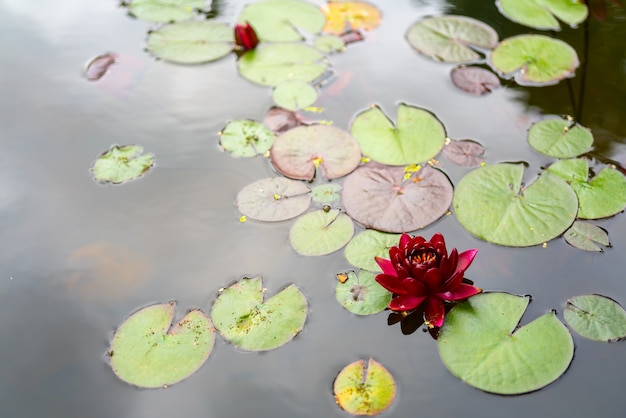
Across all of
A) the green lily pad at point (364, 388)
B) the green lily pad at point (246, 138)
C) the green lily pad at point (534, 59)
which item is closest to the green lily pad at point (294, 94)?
→ the green lily pad at point (246, 138)

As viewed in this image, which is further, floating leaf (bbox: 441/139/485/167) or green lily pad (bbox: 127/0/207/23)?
green lily pad (bbox: 127/0/207/23)

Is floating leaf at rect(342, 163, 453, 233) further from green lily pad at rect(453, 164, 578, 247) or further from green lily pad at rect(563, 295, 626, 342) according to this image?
green lily pad at rect(563, 295, 626, 342)

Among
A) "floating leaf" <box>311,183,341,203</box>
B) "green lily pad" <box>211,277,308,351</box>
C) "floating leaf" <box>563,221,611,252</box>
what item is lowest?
"green lily pad" <box>211,277,308,351</box>

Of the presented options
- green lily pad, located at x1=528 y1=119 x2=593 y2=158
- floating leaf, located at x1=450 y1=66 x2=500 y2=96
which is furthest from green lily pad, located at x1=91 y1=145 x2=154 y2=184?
green lily pad, located at x1=528 y1=119 x2=593 y2=158

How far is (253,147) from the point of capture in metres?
3.12

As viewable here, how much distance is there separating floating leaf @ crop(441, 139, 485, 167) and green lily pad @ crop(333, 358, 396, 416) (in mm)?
1312

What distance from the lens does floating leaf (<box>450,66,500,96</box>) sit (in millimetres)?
3457

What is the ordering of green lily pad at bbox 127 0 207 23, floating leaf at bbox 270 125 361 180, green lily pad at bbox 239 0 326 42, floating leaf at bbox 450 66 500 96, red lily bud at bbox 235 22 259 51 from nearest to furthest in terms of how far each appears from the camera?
floating leaf at bbox 270 125 361 180, floating leaf at bbox 450 66 500 96, red lily bud at bbox 235 22 259 51, green lily pad at bbox 239 0 326 42, green lily pad at bbox 127 0 207 23

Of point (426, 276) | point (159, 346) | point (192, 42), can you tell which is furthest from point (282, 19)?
point (159, 346)

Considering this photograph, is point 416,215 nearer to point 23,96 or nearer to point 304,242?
point 304,242

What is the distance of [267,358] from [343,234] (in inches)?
28.3

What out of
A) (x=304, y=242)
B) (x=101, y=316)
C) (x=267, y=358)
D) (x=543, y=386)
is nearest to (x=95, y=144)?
(x=101, y=316)

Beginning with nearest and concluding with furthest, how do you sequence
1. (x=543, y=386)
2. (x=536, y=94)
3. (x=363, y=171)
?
(x=543, y=386), (x=363, y=171), (x=536, y=94)

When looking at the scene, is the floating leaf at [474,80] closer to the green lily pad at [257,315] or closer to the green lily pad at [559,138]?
the green lily pad at [559,138]
